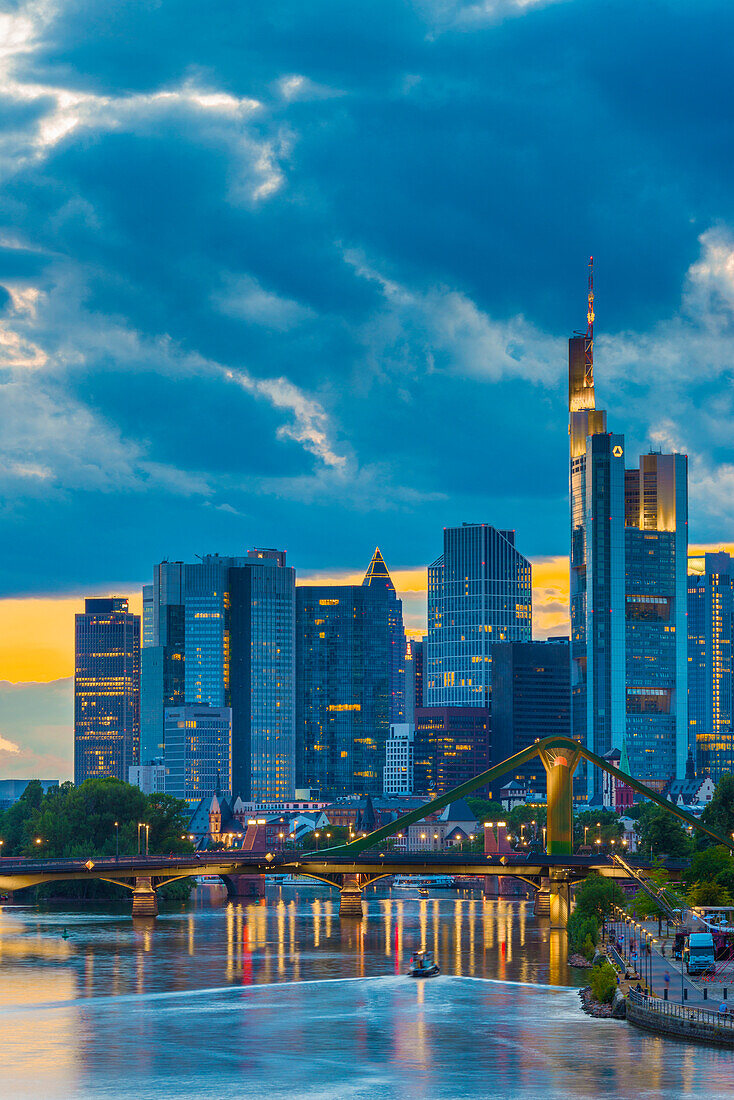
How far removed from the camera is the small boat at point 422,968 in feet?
386

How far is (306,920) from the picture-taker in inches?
6909

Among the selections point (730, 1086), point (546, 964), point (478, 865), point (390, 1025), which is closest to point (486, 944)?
point (546, 964)

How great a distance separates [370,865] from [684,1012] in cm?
9946

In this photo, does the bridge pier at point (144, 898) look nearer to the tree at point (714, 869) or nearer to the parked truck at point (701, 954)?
the tree at point (714, 869)

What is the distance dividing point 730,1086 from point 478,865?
348ft

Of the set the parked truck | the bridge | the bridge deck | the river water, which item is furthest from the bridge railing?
the bridge deck

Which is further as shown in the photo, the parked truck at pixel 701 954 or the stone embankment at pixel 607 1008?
the parked truck at pixel 701 954

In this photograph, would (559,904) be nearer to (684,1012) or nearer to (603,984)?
(603,984)

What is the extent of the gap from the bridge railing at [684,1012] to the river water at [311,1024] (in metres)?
1.54

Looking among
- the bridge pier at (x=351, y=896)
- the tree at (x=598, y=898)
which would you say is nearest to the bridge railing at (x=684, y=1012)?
the tree at (x=598, y=898)

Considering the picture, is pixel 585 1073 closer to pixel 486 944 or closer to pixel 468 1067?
pixel 468 1067

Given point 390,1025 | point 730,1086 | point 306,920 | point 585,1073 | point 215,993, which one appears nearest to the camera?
point 730,1086

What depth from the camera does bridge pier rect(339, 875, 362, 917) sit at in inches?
7126

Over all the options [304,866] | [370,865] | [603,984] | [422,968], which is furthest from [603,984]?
[304,866]
